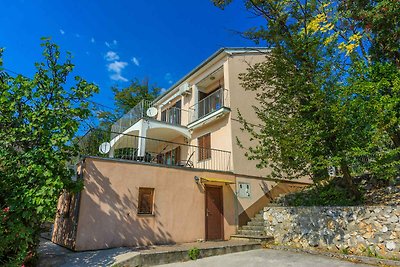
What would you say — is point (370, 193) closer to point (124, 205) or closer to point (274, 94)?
point (274, 94)

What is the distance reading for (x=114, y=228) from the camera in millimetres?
9078

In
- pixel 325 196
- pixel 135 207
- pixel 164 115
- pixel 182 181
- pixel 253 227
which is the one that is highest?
pixel 164 115

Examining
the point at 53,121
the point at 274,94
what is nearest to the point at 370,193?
the point at 274,94

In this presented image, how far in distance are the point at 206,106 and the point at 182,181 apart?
20.3 ft

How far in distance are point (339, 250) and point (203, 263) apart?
4676 mm

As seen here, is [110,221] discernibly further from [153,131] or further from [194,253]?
[153,131]

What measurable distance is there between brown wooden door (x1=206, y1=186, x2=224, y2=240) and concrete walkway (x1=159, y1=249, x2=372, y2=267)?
219 centimetres

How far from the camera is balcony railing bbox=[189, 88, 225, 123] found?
49.1 feet

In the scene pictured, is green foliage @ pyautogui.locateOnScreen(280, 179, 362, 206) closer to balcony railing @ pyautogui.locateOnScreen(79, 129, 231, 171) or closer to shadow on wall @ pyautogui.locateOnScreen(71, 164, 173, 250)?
balcony railing @ pyautogui.locateOnScreen(79, 129, 231, 171)

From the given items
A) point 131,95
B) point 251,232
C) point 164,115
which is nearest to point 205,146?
point 251,232

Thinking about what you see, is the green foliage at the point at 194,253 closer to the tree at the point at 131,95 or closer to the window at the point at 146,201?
the window at the point at 146,201

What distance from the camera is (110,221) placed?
29.7ft

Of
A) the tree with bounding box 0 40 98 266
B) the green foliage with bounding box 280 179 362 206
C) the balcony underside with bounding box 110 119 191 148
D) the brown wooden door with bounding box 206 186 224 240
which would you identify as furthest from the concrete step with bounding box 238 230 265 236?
the tree with bounding box 0 40 98 266

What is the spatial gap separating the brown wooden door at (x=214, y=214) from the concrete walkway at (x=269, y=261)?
2.19m
